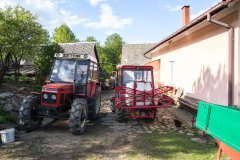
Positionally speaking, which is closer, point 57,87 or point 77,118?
point 77,118

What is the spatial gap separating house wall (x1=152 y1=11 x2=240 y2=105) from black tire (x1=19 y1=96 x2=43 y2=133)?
547cm

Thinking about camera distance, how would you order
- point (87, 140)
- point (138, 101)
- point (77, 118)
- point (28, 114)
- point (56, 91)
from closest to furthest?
point (87, 140) < point (77, 118) < point (28, 114) < point (56, 91) < point (138, 101)

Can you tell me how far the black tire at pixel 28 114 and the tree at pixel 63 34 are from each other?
51.6 meters

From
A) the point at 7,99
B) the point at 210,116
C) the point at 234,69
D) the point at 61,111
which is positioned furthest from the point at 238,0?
the point at 7,99

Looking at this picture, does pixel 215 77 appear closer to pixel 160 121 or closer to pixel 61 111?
pixel 160 121

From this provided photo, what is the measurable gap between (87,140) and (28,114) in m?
1.94

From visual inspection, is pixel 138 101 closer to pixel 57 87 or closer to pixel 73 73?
pixel 73 73

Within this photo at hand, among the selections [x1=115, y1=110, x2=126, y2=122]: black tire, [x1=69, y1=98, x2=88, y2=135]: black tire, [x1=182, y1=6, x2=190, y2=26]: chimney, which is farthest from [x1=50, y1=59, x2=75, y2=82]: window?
[x1=182, y1=6, x2=190, y2=26]: chimney

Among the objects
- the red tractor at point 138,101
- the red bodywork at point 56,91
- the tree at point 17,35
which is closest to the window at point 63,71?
the red bodywork at point 56,91

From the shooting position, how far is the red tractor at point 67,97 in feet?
27.5

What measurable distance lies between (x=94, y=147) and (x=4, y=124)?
11.7 feet

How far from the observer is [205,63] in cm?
1044

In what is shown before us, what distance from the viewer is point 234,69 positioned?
7.95m

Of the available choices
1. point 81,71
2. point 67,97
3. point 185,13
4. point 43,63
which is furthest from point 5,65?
point 185,13
